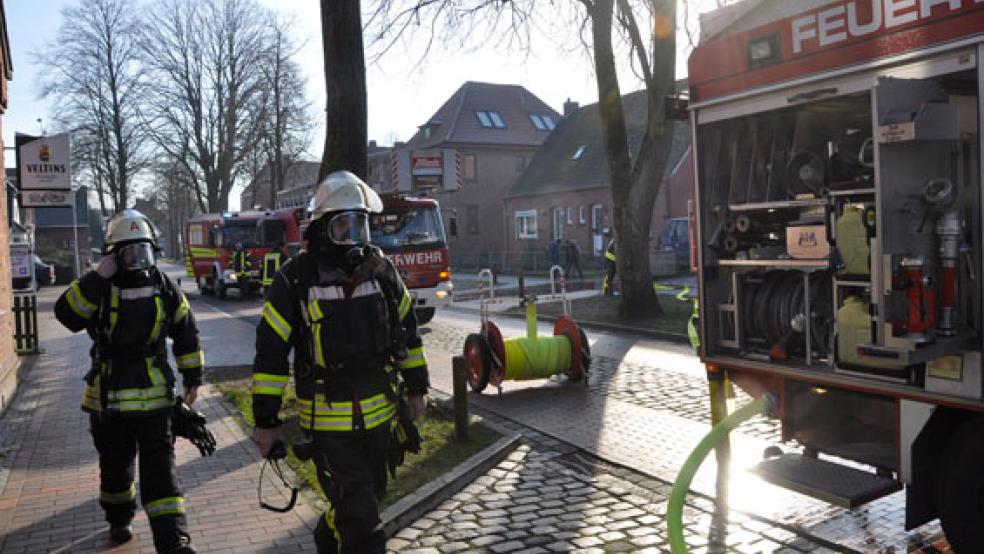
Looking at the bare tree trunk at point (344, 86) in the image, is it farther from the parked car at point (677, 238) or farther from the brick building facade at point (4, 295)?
the parked car at point (677, 238)

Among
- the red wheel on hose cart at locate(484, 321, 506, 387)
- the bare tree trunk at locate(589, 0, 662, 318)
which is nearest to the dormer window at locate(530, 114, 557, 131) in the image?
the bare tree trunk at locate(589, 0, 662, 318)

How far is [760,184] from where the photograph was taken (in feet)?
17.7

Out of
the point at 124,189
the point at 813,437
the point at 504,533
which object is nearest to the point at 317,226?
the point at 504,533

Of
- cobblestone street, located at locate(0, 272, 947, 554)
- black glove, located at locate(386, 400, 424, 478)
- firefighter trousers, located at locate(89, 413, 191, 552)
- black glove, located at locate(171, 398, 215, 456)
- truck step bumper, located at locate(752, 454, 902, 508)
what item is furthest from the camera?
cobblestone street, located at locate(0, 272, 947, 554)

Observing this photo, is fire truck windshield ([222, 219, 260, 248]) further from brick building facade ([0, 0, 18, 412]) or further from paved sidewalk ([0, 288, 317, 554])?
paved sidewalk ([0, 288, 317, 554])

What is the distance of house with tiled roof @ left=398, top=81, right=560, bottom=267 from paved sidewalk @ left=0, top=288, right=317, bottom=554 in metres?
41.8

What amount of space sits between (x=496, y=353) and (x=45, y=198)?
8275 millimetres

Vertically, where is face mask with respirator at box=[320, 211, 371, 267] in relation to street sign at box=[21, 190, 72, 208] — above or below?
below

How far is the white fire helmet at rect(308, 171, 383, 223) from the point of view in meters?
3.93

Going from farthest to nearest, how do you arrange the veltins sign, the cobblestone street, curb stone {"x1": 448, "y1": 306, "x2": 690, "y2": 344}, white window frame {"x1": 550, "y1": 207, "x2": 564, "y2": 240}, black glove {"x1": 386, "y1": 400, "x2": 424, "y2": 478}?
white window frame {"x1": 550, "y1": 207, "x2": 564, "y2": 240}, curb stone {"x1": 448, "y1": 306, "x2": 690, "y2": 344}, the veltins sign, the cobblestone street, black glove {"x1": 386, "y1": 400, "x2": 424, "y2": 478}

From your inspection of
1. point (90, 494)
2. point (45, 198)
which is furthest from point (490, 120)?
point (90, 494)

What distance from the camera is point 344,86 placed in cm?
787

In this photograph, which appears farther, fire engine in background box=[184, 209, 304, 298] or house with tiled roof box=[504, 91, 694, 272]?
house with tiled roof box=[504, 91, 694, 272]

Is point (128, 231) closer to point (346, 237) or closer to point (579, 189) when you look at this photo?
point (346, 237)
